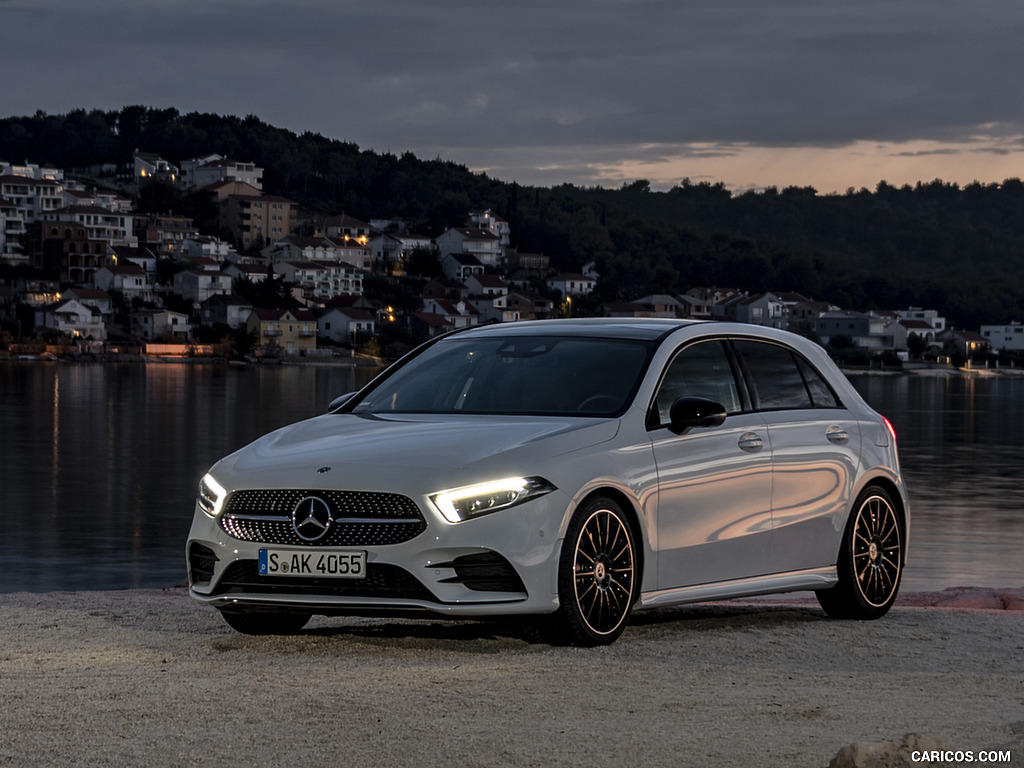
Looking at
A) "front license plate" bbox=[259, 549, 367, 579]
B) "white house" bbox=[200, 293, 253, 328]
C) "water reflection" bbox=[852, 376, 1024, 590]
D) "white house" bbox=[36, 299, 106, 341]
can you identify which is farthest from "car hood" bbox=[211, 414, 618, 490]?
"white house" bbox=[200, 293, 253, 328]

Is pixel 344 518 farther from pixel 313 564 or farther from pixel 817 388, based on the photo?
pixel 817 388

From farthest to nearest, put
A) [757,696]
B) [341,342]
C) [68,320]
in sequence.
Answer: [341,342] < [68,320] < [757,696]

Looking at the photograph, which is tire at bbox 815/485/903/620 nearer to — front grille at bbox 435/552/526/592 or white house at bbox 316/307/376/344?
front grille at bbox 435/552/526/592

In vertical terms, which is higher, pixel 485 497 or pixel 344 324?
pixel 485 497

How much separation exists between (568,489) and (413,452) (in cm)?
75

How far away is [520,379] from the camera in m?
8.71

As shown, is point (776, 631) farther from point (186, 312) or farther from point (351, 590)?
point (186, 312)

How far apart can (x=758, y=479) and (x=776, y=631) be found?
833 millimetres

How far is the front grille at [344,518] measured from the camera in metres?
7.36

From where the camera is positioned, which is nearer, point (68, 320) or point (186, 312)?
point (68, 320)

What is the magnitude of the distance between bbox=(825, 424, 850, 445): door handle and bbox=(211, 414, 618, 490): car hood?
2003 mm

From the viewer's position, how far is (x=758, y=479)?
8875 mm

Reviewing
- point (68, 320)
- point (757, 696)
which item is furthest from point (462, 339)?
point (68, 320)

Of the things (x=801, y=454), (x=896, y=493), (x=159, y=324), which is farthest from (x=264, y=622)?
(x=159, y=324)
